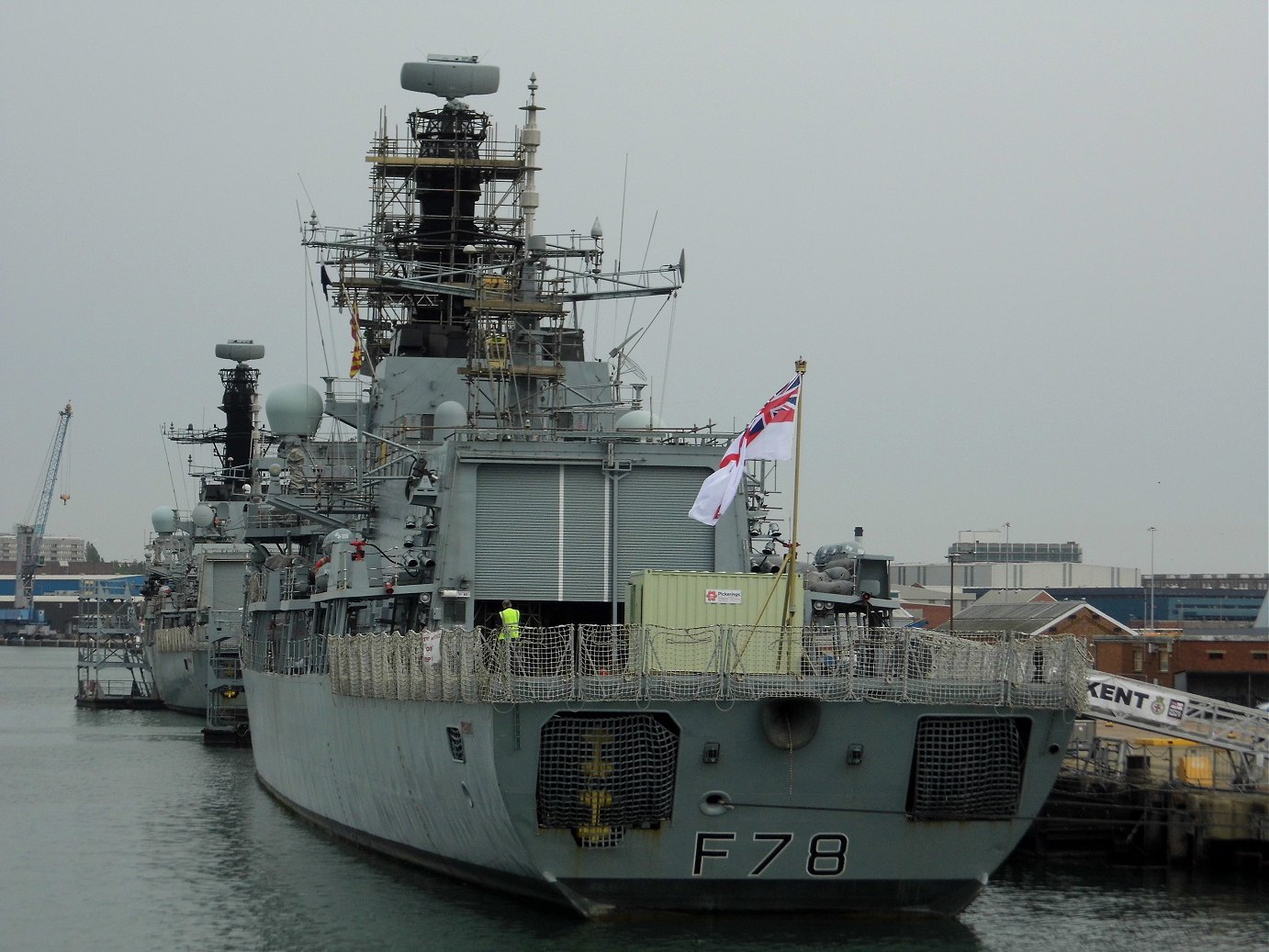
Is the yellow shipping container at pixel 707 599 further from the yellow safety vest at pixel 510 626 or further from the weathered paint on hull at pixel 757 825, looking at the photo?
the weathered paint on hull at pixel 757 825

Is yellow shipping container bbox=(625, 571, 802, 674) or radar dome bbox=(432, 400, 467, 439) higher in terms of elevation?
radar dome bbox=(432, 400, 467, 439)

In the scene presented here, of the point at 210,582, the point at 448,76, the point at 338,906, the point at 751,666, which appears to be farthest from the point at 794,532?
the point at 210,582

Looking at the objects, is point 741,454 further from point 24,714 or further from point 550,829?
point 24,714

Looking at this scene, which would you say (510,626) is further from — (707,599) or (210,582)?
(210,582)

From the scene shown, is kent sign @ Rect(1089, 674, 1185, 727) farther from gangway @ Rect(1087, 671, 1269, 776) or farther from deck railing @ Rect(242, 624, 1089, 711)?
deck railing @ Rect(242, 624, 1089, 711)

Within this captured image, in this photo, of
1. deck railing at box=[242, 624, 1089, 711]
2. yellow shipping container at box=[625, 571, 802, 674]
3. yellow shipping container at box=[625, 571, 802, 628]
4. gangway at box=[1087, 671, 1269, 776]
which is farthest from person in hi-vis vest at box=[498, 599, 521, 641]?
gangway at box=[1087, 671, 1269, 776]

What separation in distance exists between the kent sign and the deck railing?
27.2 ft

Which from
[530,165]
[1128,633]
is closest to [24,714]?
[530,165]

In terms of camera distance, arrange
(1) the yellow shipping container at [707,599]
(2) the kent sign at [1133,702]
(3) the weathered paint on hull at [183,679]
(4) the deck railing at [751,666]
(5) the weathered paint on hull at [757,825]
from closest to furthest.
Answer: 1. (4) the deck railing at [751,666]
2. (5) the weathered paint on hull at [757,825]
3. (1) the yellow shipping container at [707,599]
4. (2) the kent sign at [1133,702]
5. (3) the weathered paint on hull at [183,679]

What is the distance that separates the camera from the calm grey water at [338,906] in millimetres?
20422

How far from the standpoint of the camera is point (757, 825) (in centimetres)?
2016

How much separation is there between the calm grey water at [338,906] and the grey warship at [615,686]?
0.44 m

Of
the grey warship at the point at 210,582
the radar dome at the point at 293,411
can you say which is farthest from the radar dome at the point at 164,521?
the radar dome at the point at 293,411

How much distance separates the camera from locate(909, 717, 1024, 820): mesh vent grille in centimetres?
2067
